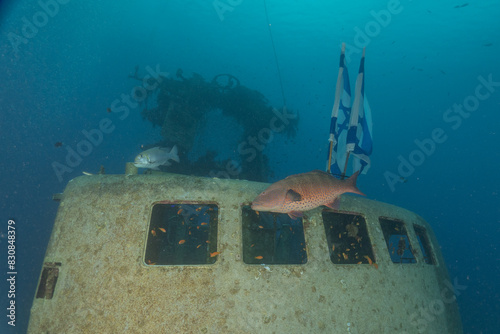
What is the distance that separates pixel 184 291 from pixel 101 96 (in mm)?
Result: 38275

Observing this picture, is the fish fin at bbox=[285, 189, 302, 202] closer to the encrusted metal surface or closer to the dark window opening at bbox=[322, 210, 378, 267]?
the encrusted metal surface

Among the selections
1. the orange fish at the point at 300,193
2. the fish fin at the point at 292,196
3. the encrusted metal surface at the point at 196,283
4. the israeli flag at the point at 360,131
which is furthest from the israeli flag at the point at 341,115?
the fish fin at the point at 292,196

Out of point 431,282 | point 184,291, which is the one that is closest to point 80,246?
point 184,291

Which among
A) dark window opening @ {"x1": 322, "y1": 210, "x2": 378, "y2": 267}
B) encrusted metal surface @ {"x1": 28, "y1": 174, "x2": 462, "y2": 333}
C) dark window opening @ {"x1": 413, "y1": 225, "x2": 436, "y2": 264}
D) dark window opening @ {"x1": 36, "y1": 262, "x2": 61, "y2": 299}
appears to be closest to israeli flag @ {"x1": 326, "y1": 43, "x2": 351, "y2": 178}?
dark window opening @ {"x1": 322, "y1": 210, "x2": 378, "y2": 267}

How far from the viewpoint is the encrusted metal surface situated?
2443 millimetres

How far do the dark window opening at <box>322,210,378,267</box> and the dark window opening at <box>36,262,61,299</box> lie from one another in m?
3.96

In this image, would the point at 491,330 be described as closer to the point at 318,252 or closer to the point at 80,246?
the point at 318,252

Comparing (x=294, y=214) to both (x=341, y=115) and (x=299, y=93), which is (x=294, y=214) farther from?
(x=299, y=93)

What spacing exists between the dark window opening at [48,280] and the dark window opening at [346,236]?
156 inches

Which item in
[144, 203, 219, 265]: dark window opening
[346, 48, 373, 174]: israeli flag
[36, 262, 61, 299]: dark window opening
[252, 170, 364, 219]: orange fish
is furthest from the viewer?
[346, 48, 373, 174]: israeli flag

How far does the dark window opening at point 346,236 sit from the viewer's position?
4.08 meters

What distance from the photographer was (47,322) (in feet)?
8.05

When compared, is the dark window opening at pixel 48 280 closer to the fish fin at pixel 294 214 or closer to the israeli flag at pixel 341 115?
the fish fin at pixel 294 214

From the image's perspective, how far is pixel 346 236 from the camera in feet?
14.1
